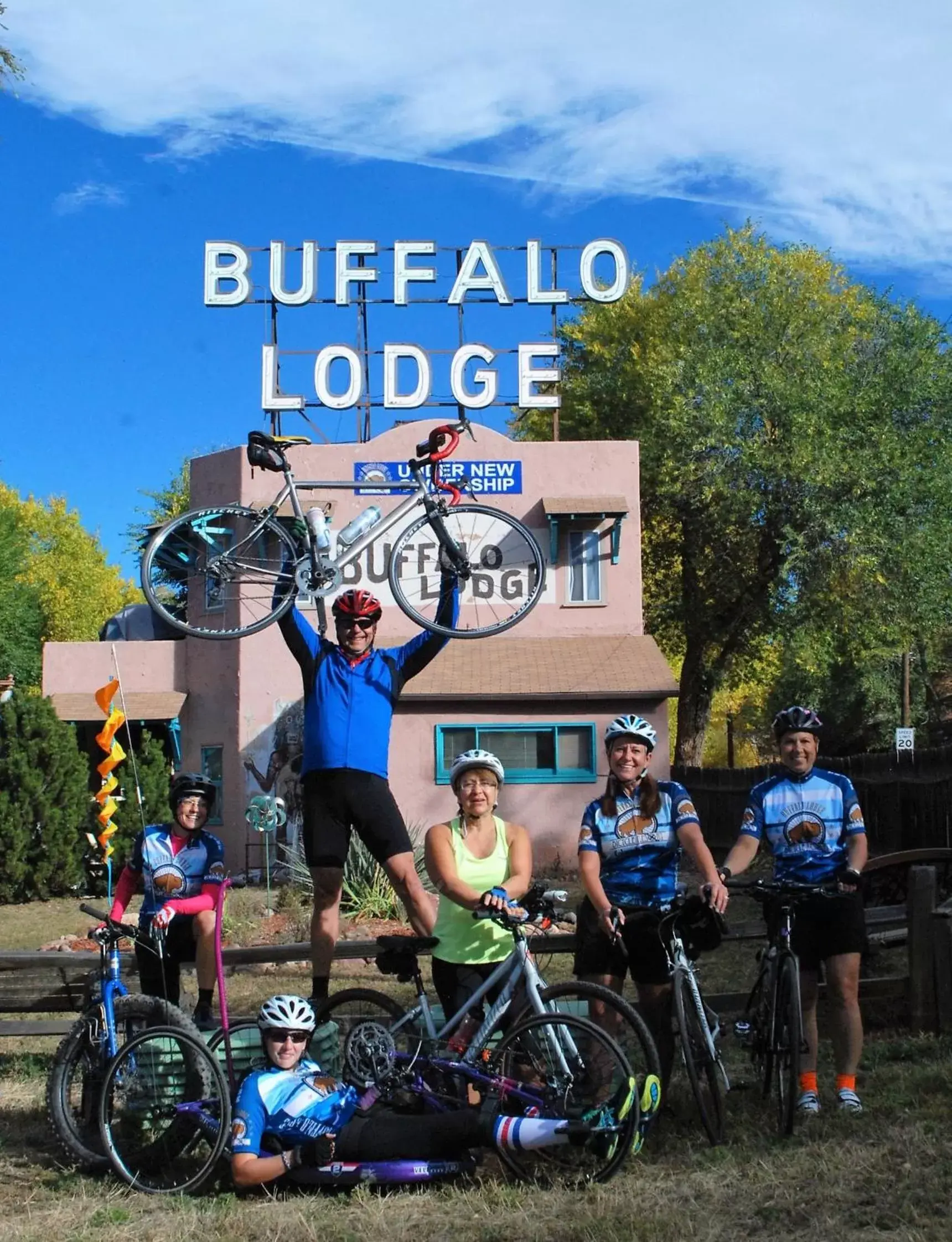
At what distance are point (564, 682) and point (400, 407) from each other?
6.22m

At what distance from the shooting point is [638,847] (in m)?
6.24

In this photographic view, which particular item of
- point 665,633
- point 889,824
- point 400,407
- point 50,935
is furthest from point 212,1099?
point 665,633

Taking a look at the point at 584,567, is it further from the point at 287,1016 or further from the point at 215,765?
the point at 287,1016

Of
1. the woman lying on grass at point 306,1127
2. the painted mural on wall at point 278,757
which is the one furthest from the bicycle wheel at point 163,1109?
the painted mural on wall at point 278,757

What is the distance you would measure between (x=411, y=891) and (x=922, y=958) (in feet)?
10.1

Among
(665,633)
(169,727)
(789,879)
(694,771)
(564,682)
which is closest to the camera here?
(789,879)

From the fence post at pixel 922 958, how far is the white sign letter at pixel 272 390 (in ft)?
60.3

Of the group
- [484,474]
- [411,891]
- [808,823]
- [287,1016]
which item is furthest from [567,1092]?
[484,474]

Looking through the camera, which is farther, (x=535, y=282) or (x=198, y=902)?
(x=535, y=282)

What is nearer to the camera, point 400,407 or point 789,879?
point 789,879

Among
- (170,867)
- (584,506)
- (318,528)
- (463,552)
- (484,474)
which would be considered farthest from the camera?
(484,474)

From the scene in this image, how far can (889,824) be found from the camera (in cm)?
1728

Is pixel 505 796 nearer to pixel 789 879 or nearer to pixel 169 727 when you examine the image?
pixel 169 727

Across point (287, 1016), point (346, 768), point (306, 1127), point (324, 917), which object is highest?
point (346, 768)
